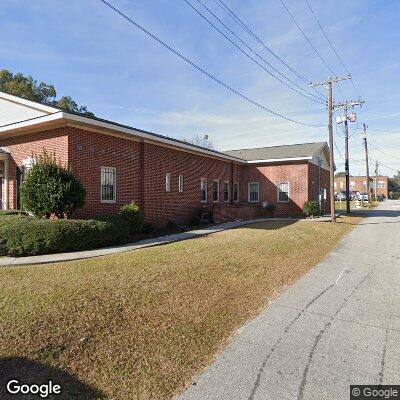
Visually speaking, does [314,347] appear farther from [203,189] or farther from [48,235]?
[203,189]

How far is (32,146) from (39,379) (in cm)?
1256

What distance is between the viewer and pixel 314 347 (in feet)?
15.1

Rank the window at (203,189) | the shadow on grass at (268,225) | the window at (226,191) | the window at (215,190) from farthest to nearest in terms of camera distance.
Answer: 1. the window at (226,191)
2. the window at (215,190)
3. the window at (203,189)
4. the shadow on grass at (268,225)

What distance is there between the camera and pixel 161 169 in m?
17.9

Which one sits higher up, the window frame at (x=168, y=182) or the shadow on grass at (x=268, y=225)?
the window frame at (x=168, y=182)

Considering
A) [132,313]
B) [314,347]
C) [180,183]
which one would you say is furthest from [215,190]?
[314,347]

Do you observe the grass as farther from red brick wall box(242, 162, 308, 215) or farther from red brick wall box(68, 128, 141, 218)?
red brick wall box(242, 162, 308, 215)

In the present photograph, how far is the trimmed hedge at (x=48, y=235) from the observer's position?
31.7 ft

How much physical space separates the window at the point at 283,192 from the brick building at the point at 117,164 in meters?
2.44

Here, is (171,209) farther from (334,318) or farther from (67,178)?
(334,318)

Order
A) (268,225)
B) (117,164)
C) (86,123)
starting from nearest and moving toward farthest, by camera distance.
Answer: (86,123) → (117,164) → (268,225)

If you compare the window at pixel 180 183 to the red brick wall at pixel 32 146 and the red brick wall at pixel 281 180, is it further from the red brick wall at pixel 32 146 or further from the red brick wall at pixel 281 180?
the red brick wall at pixel 281 180

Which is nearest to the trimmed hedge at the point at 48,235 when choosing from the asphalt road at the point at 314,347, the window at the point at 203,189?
the asphalt road at the point at 314,347

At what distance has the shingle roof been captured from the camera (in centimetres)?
2736
